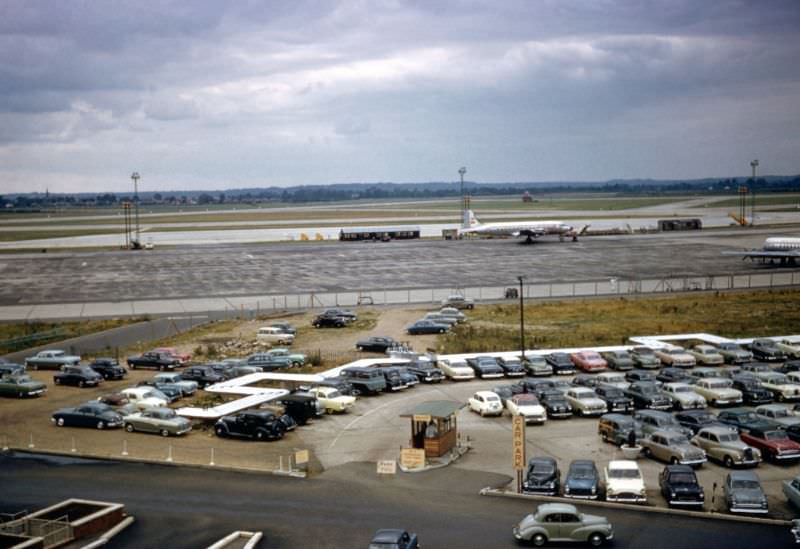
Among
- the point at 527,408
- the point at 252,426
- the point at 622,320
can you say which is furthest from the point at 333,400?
the point at 622,320

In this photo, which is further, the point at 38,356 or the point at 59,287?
the point at 59,287

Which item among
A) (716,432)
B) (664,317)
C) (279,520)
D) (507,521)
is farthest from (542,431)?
(664,317)

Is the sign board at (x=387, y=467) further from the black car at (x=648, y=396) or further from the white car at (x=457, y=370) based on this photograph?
the white car at (x=457, y=370)

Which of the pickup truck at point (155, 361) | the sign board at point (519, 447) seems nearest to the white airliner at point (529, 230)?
the pickup truck at point (155, 361)

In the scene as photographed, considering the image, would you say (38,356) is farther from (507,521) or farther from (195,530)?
(507,521)

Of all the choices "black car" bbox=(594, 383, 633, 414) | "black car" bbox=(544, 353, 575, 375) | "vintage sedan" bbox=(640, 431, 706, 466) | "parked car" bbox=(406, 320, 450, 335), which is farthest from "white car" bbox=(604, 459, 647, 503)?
"parked car" bbox=(406, 320, 450, 335)
